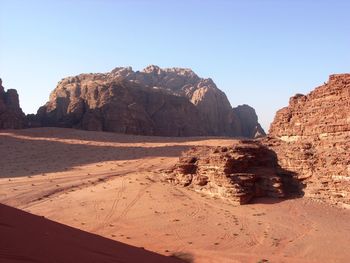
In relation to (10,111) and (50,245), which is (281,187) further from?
(10,111)

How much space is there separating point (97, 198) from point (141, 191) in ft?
6.96

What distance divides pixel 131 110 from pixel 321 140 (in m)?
31.5

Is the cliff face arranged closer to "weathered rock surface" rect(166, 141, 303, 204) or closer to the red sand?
"weathered rock surface" rect(166, 141, 303, 204)

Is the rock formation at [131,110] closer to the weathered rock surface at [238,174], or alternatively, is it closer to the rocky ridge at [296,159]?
the weathered rock surface at [238,174]

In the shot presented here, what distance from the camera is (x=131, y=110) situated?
47.0 meters

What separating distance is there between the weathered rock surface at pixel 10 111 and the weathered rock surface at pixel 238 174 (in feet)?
90.3

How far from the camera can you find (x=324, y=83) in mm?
18500

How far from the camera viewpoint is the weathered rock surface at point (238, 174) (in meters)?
17.4

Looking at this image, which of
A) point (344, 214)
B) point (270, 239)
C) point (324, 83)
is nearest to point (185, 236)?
point (270, 239)

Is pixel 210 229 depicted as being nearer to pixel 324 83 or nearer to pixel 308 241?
pixel 308 241

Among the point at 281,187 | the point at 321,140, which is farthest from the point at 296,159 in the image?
the point at 281,187

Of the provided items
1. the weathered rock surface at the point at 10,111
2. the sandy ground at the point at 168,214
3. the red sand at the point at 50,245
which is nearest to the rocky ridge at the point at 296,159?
the sandy ground at the point at 168,214

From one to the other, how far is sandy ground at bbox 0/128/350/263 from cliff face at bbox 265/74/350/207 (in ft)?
2.99

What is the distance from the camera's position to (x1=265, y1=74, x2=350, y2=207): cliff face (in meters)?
15.8
